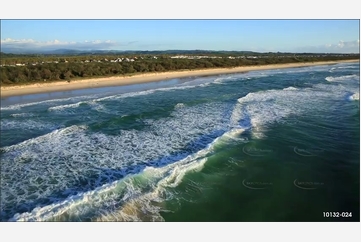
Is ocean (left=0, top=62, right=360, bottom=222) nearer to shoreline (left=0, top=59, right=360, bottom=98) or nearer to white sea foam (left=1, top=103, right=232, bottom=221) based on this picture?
white sea foam (left=1, top=103, right=232, bottom=221)

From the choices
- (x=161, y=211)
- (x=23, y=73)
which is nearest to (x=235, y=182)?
(x=161, y=211)

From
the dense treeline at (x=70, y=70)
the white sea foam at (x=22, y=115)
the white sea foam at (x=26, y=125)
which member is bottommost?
the white sea foam at (x=26, y=125)

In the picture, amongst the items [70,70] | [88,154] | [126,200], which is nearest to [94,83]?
[70,70]

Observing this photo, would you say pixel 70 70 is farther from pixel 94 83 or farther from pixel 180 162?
pixel 180 162

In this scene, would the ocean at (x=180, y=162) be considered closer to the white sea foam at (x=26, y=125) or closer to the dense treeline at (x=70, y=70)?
the white sea foam at (x=26, y=125)

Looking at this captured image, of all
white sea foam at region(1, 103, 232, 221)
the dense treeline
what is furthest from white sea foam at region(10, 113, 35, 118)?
white sea foam at region(1, 103, 232, 221)

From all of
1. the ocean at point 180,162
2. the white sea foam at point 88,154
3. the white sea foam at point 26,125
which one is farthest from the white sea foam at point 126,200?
the white sea foam at point 26,125

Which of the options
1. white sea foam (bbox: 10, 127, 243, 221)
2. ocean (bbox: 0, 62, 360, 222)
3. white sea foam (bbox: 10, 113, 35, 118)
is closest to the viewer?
white sea foam (bbox: 10, 127, 243, 221)

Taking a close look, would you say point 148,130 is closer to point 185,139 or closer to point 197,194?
point 185,139
